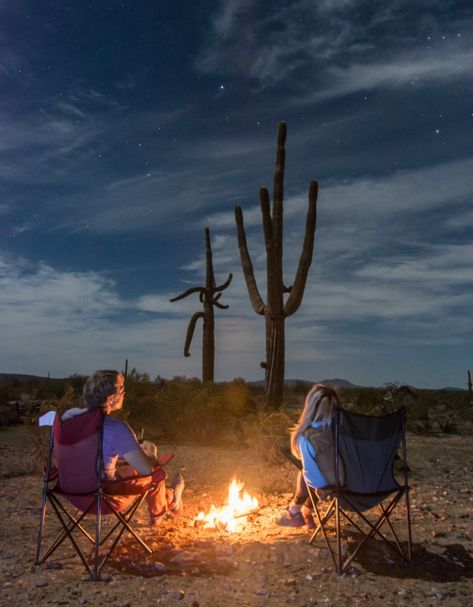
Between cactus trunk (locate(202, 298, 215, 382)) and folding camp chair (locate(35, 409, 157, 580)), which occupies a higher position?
cactus trunk (locate(202, 298, 215, 382))

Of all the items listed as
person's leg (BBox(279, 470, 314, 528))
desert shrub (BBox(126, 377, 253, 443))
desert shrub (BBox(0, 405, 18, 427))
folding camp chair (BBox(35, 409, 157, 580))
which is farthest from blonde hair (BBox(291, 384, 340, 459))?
desert shrub (BBox(0, 405, 18, 427))

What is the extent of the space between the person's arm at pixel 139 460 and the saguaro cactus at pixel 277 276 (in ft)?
33.1

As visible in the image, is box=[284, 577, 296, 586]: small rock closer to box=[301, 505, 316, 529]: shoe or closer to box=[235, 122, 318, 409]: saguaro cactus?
box=[301, 505, 316, 529]: shoe

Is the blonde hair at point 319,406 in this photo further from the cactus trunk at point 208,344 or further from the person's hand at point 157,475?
the cactus trunk at point 208,344

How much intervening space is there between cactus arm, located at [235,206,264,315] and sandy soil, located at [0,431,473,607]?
9.16 metres

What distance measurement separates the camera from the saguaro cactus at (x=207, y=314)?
1816cm

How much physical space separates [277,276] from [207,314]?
16.3 feet

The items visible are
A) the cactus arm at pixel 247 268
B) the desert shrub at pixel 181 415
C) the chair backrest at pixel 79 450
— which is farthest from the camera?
the cactus arm at pixel 247 268

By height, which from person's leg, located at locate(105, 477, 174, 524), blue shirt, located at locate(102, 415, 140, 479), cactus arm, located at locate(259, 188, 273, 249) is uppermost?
cactus arm, located at locate(259, 188, 273, 249)

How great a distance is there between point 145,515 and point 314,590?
7.09ft

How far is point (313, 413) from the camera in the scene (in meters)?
4.12

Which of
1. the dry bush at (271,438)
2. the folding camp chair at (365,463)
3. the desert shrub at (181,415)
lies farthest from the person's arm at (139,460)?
the desert shrub at (181,415)

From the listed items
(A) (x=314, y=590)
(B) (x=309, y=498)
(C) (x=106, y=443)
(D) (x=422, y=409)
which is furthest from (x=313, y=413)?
(D) (x=422, y=409)

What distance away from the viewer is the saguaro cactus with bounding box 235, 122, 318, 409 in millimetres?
13914
